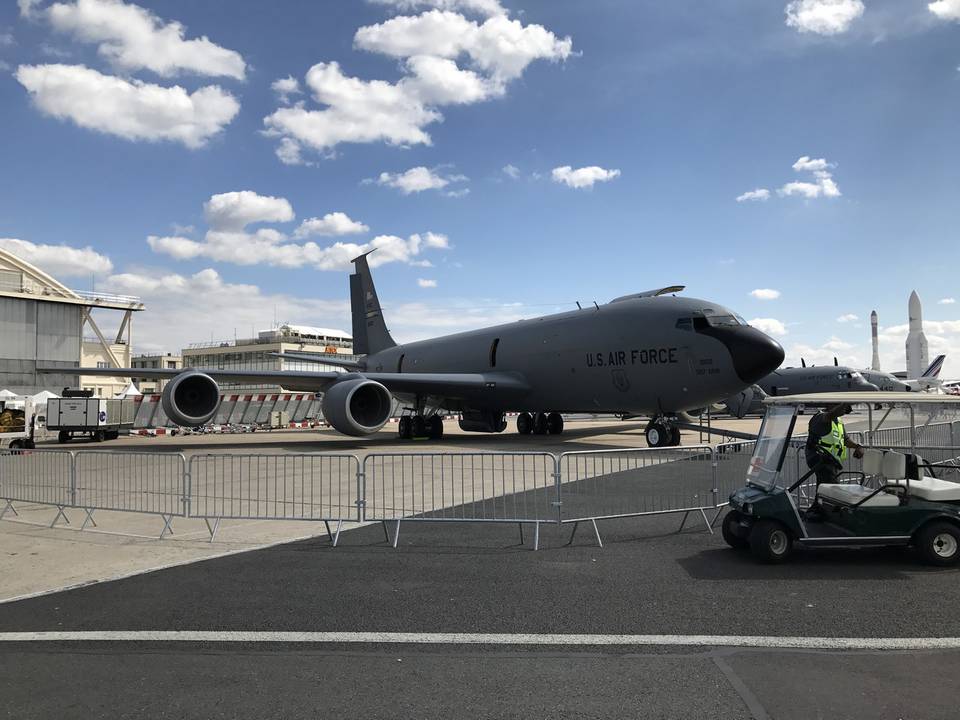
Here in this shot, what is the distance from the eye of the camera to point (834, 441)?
814 cm

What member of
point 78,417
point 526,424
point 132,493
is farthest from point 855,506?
point 78,417

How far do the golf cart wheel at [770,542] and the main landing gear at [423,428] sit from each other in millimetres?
17847

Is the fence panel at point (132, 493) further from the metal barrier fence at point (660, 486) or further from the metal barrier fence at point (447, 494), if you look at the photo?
the metal barrier fence at point (660, 486)

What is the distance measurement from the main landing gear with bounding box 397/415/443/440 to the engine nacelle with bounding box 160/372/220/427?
6570mm

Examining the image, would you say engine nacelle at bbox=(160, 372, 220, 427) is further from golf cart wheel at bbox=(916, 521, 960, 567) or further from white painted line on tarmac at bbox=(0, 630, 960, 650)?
golf cart wheel at bbox=(916, 521, 960, 567)

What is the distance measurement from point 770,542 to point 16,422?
105 ft

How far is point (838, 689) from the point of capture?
3.62 metres

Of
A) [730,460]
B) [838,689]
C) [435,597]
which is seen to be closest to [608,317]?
[730,460]

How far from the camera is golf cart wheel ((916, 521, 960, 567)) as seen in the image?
6055mm

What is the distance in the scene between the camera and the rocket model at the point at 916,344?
87988 millimetres

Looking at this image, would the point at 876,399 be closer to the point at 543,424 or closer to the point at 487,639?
the point at 487,639

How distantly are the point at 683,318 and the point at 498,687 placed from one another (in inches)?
588

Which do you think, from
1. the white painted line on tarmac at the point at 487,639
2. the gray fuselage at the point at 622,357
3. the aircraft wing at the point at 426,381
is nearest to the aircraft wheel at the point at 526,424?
the gray fuselage at the point at 622,357

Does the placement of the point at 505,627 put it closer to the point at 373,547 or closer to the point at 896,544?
the point at 373,547
